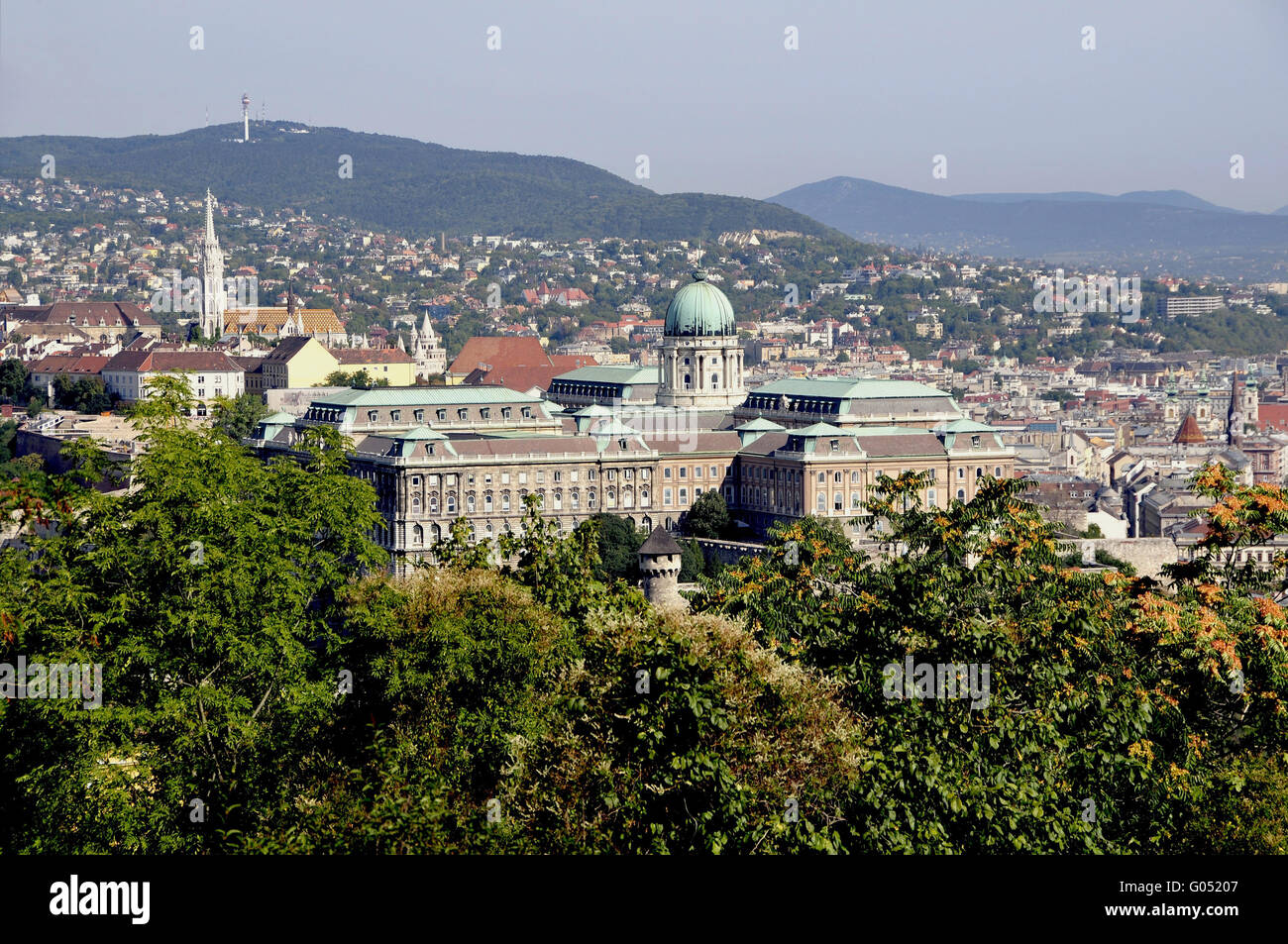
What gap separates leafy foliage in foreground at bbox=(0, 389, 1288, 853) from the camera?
26703 mm

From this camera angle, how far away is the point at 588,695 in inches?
1206

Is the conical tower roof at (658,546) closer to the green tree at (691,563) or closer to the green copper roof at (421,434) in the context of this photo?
the green tree at (691,563)

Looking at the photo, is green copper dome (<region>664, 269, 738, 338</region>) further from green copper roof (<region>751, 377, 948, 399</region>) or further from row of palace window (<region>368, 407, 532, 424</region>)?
row of palace window (<region>368, 407, 532, 424</region>)

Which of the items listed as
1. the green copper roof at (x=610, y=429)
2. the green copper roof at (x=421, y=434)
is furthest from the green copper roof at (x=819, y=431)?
the green copper roof at (x=421, y=434)

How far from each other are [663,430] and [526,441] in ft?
30.4

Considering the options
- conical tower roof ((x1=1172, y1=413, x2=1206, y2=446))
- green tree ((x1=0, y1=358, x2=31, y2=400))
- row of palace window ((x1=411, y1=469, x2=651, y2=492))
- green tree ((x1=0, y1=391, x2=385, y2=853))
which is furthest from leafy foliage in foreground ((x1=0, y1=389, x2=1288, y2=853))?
conical tower roof ((x1=1172, y1=413, x2=1206, y2=446))

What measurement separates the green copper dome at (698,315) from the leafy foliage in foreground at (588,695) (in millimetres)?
83880

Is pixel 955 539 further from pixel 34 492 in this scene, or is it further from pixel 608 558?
pixel 608 558

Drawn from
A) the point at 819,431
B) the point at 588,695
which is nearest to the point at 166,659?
the point at 588,695

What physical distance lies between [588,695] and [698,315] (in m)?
96.7

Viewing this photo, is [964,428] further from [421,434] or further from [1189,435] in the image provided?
[1189,435]

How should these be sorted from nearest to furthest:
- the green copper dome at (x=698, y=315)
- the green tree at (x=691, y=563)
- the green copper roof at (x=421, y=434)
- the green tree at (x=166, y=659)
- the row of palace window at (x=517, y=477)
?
Answer: 1. the green tree at (x=166, y=659)
2. the green tree at (x=691, y=563)
3. the row of palace window at (x=517, y=477)
4. the green copper roof at (x=421, y=434)
5. the green copper dome at (x=698, y=315)

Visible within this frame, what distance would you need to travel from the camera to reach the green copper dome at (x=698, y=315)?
414 feet

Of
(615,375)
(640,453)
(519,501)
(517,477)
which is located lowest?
(519,501)
